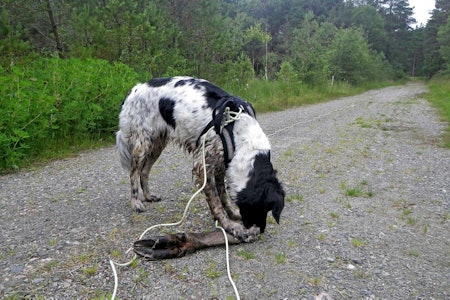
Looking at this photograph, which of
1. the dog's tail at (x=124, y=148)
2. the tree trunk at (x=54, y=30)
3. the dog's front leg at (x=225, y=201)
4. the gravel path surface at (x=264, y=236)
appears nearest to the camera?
the gravel path surface at (x=264, y=236)

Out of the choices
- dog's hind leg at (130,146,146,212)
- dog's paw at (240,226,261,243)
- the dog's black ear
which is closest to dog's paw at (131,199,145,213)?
dog's hind leg at (130,146,146,212)

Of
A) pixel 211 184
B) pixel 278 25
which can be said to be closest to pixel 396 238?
pixel 211 184

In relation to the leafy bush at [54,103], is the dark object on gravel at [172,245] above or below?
below

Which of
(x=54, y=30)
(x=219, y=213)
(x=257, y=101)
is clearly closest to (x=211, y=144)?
(x=219, y=213)

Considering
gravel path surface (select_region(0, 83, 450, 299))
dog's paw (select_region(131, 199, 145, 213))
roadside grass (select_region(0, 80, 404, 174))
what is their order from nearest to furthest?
gravel path surface (select_region(0, 83, 450, 299)), dog's paw (select_region(131, 199, 145, 213)), roadside grass (select_region(0, 80, 404, 174))

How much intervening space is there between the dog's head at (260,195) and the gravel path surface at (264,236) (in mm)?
333

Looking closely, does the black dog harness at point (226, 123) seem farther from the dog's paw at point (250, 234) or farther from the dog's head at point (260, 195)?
the dog's paw at point (250, 234)

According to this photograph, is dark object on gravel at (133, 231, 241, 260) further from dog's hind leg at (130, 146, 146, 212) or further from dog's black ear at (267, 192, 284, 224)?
dog's hind leg at (130, 146, 146, 212)

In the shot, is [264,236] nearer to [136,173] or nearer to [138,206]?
[138,206]

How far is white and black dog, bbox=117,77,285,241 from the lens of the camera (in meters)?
3.16

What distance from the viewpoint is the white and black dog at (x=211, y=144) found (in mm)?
3164

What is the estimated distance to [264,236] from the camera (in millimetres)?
3414

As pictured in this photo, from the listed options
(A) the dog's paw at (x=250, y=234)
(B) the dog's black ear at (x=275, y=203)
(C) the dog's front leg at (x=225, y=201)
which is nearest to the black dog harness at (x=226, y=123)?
(C) the dog's front leg at (x=225, y=201)

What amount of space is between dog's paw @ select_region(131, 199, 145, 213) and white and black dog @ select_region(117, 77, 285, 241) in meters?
0.01
